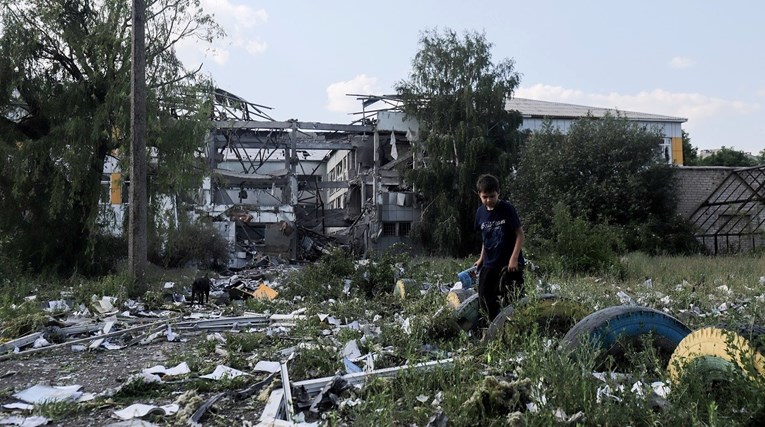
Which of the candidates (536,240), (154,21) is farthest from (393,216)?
(154,21)

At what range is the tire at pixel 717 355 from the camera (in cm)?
344

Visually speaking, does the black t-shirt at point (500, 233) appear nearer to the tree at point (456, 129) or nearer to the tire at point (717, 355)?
the tire at point (717, 355)

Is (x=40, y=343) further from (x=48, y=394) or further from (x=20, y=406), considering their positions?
(x=20, y=406)

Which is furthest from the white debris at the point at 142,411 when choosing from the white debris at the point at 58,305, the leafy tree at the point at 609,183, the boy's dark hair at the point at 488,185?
the leafy tree at the point at 609,183

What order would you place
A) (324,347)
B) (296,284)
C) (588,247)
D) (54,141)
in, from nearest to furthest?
(324,347) → (296,284) → (588,247) → (54,141)

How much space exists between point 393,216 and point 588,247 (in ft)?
71.1

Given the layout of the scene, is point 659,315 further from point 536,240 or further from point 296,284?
point 536,240

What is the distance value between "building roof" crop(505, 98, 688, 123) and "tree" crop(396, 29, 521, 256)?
5.61m

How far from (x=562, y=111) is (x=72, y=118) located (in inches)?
1287

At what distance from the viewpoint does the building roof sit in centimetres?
4097

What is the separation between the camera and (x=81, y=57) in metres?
18.3

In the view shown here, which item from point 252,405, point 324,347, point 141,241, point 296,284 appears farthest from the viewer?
point 141,241

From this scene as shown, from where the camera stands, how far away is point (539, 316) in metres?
5.29

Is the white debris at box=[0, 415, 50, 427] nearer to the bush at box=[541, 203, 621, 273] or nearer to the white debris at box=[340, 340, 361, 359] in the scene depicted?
the white debris at box=[340, 340, 361, 359]
